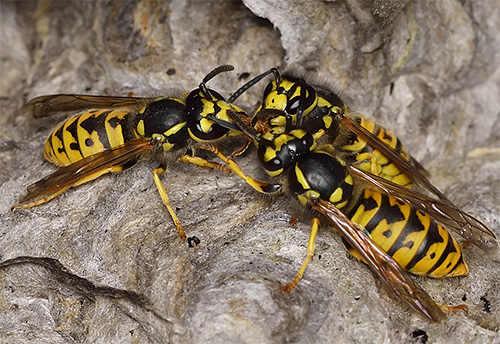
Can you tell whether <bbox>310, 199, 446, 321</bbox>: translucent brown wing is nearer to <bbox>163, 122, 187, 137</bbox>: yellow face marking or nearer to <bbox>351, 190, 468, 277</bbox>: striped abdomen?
<bbox>351, 190, 468, 277</bbox>: striped abdomen

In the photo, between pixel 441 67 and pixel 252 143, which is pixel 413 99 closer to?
pixel 441 67

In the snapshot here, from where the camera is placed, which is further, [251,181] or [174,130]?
[174,130]

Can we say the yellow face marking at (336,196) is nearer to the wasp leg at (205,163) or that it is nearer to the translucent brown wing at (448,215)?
the translucent brown wing at (448,215)

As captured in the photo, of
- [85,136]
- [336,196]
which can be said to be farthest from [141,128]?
[336,196]

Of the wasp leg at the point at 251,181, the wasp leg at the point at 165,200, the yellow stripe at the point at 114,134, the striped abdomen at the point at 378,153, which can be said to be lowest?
the yellow stripe at the point at 114,134

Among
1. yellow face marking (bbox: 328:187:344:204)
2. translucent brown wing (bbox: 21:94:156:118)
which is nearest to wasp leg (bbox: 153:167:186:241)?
translucent brown wing (bbox: 21:94:156:118)

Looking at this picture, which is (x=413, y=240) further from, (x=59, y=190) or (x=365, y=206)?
(x=59, y=190)

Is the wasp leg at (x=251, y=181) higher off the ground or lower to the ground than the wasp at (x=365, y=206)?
lower

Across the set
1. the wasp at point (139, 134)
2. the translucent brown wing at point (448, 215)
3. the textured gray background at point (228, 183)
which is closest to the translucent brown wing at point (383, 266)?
the textured gray background at point (228, 183)
